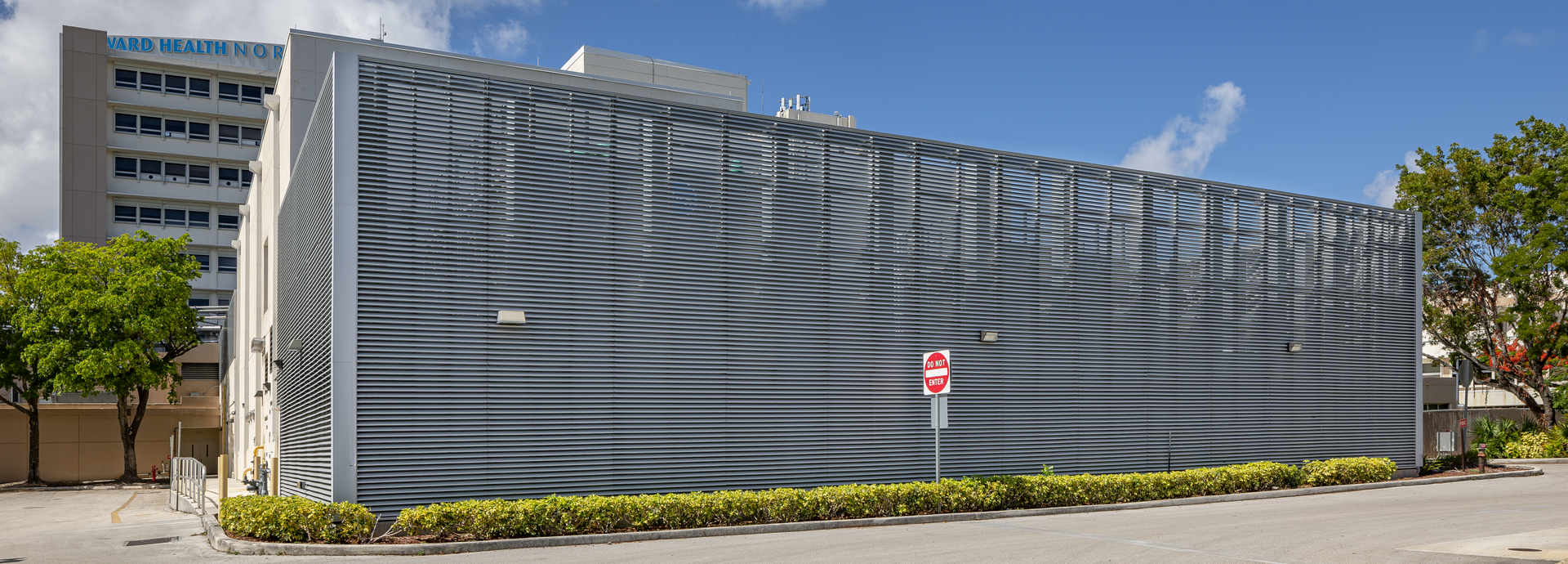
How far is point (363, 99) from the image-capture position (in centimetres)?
1455

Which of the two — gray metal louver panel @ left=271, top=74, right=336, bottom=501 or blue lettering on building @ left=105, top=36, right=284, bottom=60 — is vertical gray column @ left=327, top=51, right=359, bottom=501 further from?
blue lettering on building @ left=105, top=36, right=284, bottom=60

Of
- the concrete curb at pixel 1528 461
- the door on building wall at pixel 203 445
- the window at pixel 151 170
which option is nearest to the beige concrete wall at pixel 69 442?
the door on building wall at pixel 203 445

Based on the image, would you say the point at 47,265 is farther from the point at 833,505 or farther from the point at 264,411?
the point at 833,505

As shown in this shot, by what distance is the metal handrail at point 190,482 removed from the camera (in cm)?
2142

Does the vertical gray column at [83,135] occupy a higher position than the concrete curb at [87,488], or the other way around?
the vertical gray column at [83,135]

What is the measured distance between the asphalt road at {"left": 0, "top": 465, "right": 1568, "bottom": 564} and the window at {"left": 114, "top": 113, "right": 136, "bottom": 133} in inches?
2247

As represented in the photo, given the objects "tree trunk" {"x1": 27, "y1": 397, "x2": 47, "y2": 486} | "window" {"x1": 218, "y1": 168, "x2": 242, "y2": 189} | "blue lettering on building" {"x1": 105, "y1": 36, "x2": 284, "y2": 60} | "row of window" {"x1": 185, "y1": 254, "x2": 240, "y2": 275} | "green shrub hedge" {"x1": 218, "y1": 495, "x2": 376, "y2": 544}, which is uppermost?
"blue lettering on building" {"x1": 105, "y1": 36, "x2": 284, "y2": 60}

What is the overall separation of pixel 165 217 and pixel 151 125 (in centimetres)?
581

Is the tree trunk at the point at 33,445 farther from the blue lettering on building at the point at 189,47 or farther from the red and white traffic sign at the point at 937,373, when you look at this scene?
the red and white traffic sign at the point at 937,373

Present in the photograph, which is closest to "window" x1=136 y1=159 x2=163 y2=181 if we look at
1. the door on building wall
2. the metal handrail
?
the door on building wall

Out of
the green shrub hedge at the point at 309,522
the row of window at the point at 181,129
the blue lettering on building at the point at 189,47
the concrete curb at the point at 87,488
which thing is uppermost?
the blue lettering on building at the point at 189,47

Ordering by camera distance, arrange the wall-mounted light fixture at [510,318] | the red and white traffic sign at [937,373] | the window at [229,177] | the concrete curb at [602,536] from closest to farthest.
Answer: the concrete curb at [602,536]
the wall-mounted light fixture at [510,318]
the red and white traffic sign at [937,373]
the window at [229,177]

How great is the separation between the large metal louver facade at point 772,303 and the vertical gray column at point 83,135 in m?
52.9

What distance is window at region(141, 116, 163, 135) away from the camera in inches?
2677
